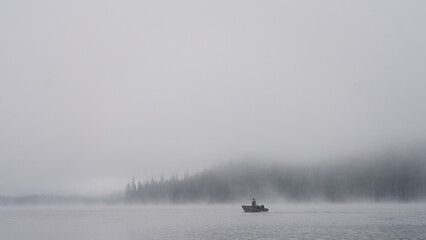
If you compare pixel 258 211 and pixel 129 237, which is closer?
pixel 129 237

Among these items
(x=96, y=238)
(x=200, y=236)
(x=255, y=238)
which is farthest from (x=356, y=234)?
(x=96, y=238)

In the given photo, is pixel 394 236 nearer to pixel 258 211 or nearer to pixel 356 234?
pixel 356 234

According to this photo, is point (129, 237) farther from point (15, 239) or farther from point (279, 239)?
point (279, 239)

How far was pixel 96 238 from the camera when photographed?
7719 centimetres

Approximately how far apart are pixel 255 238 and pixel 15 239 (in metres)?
42.2

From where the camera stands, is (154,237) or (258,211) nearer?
(154,237)

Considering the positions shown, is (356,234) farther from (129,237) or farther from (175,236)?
(129,237)

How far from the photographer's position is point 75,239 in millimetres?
75875

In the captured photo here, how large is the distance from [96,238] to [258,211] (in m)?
98.2

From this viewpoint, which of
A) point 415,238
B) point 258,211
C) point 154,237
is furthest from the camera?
point 258,211

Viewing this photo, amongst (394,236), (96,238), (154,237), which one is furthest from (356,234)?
(96,238)

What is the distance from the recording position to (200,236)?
77.2 meters

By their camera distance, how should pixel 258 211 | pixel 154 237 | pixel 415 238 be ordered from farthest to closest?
pixel 258 211 → pixel 154 237 → pixel 415 238

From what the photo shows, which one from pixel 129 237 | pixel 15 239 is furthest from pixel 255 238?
pixel 15 239
